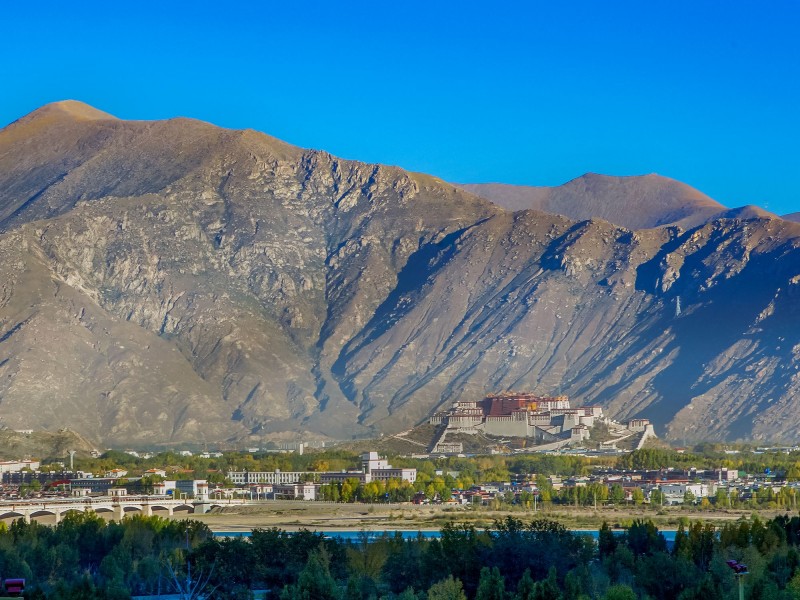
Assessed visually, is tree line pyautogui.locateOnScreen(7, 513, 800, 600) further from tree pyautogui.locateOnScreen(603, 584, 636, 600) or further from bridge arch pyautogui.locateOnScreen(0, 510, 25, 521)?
bridge arch pyautogui.locateOnScreen(0, 510, 25, 521)

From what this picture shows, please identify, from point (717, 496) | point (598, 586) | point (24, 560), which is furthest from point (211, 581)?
point (717, 496)

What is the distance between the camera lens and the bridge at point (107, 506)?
543 ft

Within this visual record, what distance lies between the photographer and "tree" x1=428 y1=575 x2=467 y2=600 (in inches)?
3312

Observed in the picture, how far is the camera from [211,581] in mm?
103375

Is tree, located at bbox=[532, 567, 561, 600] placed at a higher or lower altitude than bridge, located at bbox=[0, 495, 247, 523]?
lower

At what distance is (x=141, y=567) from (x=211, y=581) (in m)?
6.70

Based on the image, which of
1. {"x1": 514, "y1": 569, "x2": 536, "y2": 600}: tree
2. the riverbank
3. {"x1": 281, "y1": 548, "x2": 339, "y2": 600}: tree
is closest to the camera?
{"x1": 514, "y1": 569, "x2": 536, "y2": 600}: tree

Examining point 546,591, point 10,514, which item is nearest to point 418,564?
point 546,591

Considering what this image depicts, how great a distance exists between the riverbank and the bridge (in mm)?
2272

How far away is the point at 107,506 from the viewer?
176 metres

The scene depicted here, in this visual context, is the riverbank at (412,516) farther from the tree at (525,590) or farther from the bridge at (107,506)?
the tree at (525,590)

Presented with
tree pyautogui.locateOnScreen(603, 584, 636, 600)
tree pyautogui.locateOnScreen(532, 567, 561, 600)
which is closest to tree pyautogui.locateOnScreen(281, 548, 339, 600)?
tree pyautogui.locateOnScreen(532, 567, 561, 600)

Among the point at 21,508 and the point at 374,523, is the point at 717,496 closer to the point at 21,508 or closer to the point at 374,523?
the point at 374,523

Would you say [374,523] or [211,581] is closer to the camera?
[211,581]
